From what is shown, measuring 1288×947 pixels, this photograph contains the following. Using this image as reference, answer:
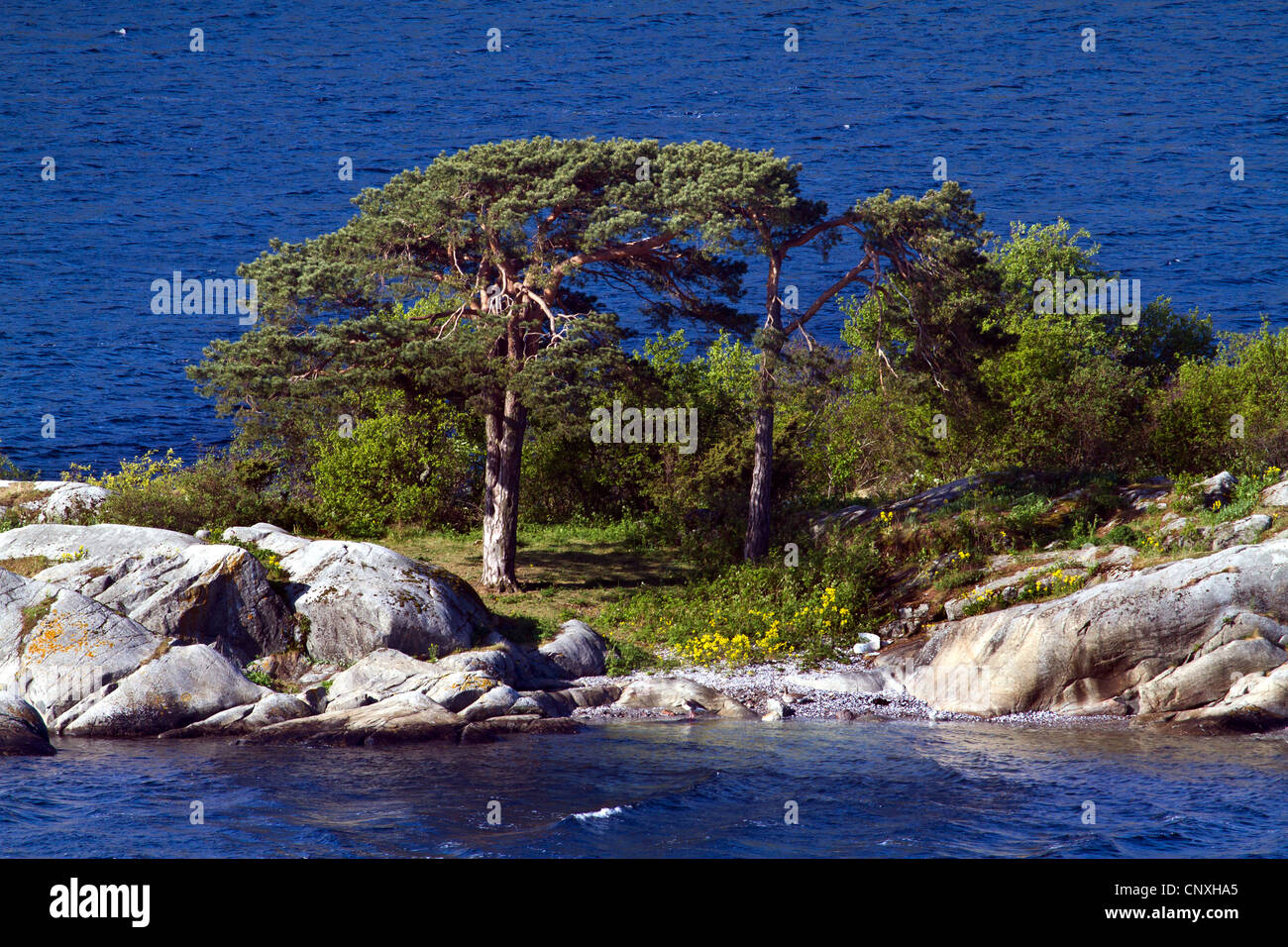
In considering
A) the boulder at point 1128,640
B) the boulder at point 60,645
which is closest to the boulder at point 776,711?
the boulder at point 1128,640

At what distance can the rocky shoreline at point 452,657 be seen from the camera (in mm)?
20125

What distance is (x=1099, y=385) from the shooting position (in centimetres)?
3594

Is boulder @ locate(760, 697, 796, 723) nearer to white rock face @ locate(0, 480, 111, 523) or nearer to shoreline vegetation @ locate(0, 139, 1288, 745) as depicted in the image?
shoreline vegetation @ locate(0, 139, 1288, 745)

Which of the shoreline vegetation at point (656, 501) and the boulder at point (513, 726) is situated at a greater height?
the shoreline vegetation at point (656, 501)

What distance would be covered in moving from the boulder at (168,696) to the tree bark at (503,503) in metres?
9.41

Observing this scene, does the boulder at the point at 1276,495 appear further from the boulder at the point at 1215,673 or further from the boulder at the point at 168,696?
the boulder at the point at 168,696

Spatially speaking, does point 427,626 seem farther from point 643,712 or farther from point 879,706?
point 879,706

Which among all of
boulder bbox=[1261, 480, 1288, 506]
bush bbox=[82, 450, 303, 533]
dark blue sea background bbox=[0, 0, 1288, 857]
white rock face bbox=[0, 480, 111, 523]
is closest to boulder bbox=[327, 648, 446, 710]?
dark blue sea background bbox=[0, 0, 1288, 857]

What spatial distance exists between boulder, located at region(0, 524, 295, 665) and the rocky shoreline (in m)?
0.04

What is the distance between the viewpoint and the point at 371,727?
1959 centimetres

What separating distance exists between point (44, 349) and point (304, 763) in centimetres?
7176

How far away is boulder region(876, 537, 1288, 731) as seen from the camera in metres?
21.7

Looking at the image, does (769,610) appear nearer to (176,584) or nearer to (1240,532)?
(1240,532)
